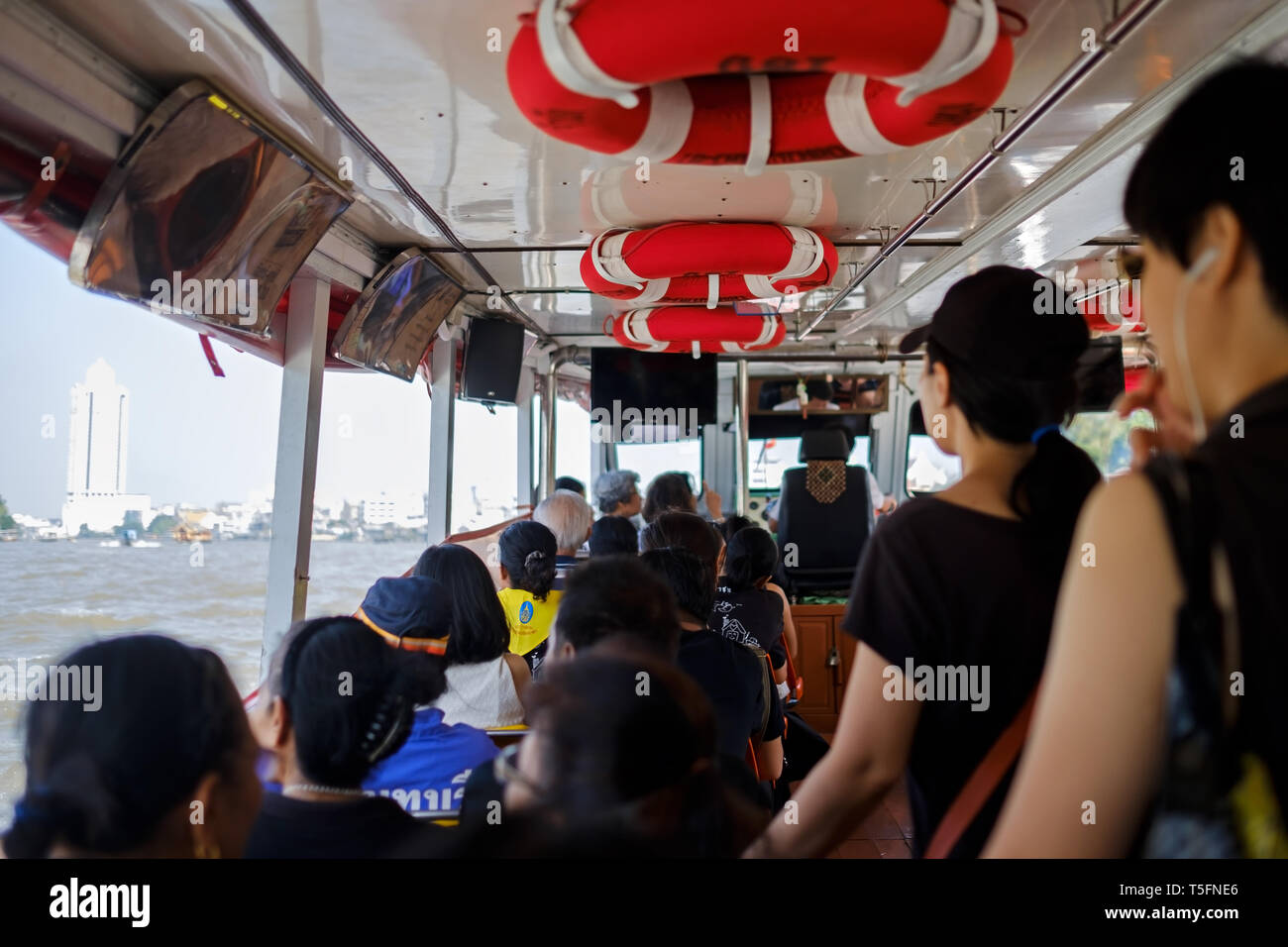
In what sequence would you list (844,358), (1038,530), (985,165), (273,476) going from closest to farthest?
(1038,530), (985,165), (273,476), (844,358)

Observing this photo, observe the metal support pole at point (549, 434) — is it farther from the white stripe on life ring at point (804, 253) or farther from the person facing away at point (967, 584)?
the person facing away at point (967, 584)

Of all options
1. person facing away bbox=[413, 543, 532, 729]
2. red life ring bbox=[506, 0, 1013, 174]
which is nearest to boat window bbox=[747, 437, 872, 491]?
person facing away bbox=[413, 543, 532, 729]

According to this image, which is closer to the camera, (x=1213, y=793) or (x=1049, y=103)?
(x=1213, y=793)

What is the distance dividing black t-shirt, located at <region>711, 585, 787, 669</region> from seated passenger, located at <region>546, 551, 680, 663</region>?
136 cm

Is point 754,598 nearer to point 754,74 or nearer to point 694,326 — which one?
point 694,326

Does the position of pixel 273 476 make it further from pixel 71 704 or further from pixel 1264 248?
pixel 1264 248

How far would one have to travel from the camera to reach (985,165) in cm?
265

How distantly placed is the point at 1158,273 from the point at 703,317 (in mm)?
3436

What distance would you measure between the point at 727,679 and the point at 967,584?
1.12m

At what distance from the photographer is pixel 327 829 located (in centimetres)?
123

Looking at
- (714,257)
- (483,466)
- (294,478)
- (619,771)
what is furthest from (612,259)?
(483,466)

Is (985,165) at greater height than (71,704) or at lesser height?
greater
